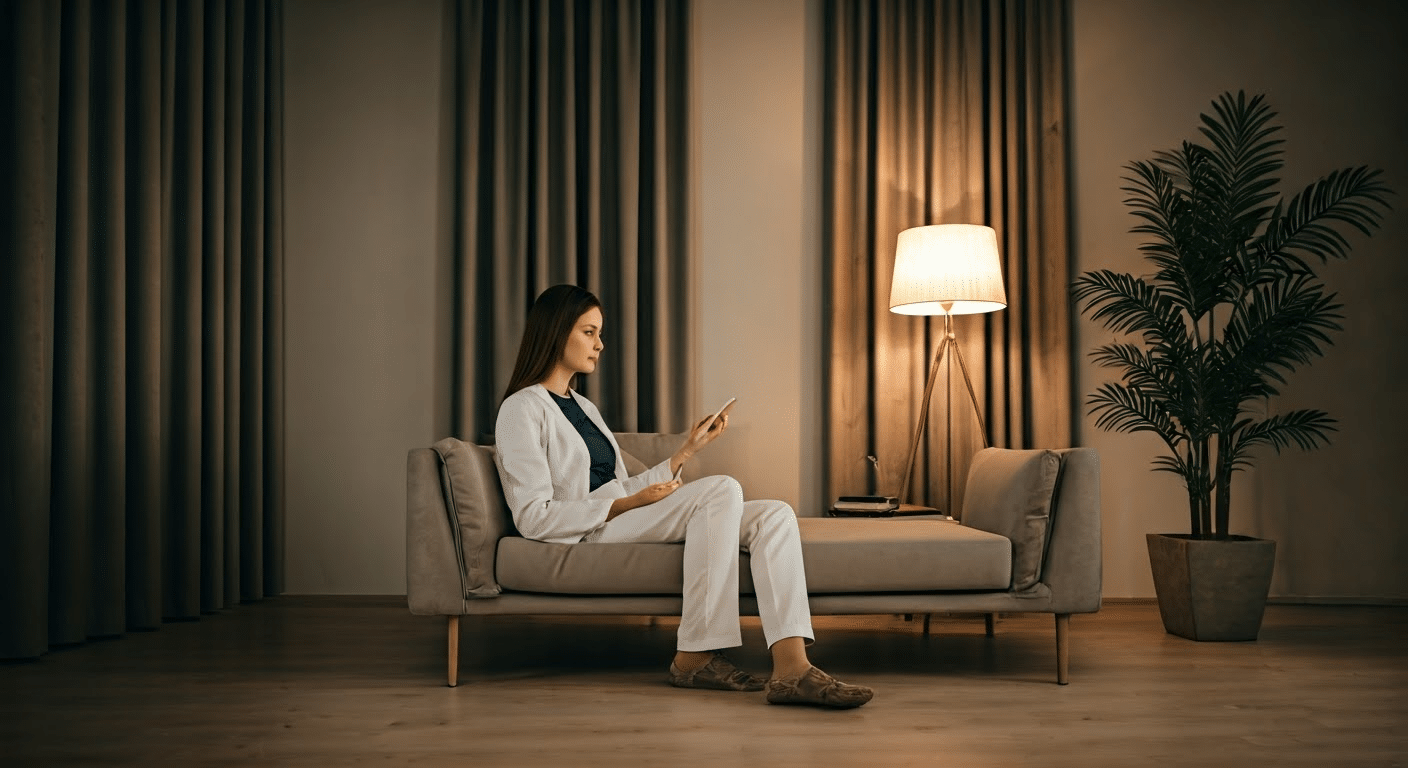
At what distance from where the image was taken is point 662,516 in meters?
2.47

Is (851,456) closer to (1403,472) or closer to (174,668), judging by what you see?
(1403,472)

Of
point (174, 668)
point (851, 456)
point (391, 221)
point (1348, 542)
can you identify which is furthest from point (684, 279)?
point (1348, 542)

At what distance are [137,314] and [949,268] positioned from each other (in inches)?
103

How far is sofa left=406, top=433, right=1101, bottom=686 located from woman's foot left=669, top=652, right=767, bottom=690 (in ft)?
0.46

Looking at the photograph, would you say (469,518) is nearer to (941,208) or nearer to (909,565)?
(909,565)

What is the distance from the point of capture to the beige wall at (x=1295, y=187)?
12.7 ft

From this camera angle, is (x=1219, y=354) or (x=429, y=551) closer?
(x=429, y=551)

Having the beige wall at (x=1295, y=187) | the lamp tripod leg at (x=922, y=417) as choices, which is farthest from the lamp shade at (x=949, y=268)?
the beige wall at (x=1295, y=187)

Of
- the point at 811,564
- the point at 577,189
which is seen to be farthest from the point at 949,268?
the point at 577,189

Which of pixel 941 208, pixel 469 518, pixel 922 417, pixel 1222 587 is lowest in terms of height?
pixel 1222 587

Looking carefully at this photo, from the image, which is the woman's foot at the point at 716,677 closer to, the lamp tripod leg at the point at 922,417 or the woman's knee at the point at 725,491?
the woman's knee at the point at 725,491

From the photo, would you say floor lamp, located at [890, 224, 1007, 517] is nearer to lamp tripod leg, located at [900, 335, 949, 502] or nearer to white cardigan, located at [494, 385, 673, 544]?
lamp tripod leg, located at [900, 335, 949, 502]

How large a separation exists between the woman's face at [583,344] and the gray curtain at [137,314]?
56.6 inches

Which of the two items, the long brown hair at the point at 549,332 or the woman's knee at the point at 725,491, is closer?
the woman's knee at the point at 725,491
